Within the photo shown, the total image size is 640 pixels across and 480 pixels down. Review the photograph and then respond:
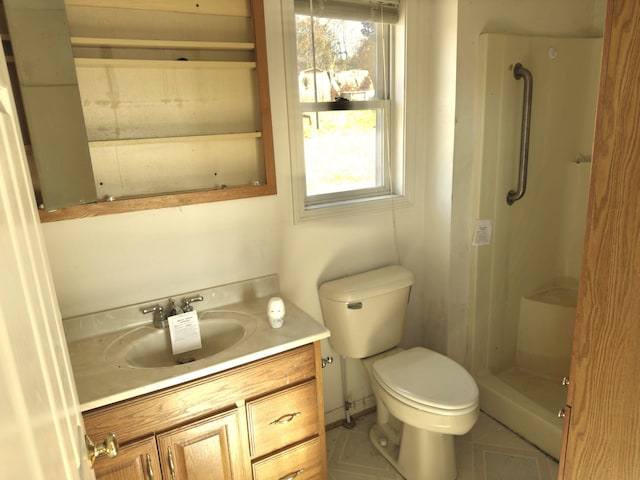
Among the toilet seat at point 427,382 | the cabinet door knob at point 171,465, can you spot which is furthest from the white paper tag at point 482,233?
the cabinet door knob at point 171,465

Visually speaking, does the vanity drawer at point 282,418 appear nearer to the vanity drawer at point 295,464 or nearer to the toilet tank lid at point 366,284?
the vanity drawer at point 295,464

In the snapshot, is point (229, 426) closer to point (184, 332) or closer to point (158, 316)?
point (184, 332)

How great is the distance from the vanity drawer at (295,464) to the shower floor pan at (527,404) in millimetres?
1016

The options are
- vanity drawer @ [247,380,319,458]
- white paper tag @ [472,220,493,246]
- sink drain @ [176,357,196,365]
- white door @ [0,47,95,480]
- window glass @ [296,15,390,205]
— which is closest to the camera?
white door @ [0,47,95,480]

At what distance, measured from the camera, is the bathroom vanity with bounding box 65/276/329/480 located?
1.28m

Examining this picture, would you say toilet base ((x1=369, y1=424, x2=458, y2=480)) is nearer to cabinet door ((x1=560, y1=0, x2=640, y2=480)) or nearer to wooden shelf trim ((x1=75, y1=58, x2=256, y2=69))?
cabinet door ((x1=560, y1=0, x2=640, y2=480))

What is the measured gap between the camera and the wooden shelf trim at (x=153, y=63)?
1.40 meters

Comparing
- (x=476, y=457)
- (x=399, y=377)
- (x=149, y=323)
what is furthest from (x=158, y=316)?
(x=476, y=457)

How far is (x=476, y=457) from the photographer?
2.00 meters

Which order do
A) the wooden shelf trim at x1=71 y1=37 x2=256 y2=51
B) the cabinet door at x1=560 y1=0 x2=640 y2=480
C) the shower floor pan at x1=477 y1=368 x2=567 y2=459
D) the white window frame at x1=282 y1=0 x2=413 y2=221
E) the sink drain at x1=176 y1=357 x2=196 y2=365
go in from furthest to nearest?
→ the shower floor pan at x1=477 y1=368 x2=567 y2=459 → the white window frame at x1=282 y1=0 x2=413 y2=221 → the sink drain at x1=176 y1=357 x2=196 y2=365 → the wooden shelf trim at x1=71 y1=37 x2=256 y2=51 → the cabinet door at x1=560 y1=0 x2=640 y2=480

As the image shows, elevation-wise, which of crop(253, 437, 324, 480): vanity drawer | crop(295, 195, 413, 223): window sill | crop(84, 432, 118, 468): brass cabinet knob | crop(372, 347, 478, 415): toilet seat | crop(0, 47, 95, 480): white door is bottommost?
crop(253, 437, 324, 480): vanity drawer

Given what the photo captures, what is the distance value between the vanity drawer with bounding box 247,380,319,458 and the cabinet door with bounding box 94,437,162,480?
31 cm

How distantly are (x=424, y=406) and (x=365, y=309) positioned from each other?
17.9 inches

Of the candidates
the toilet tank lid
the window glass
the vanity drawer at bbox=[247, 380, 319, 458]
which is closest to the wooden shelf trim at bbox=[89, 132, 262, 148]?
the window glass
